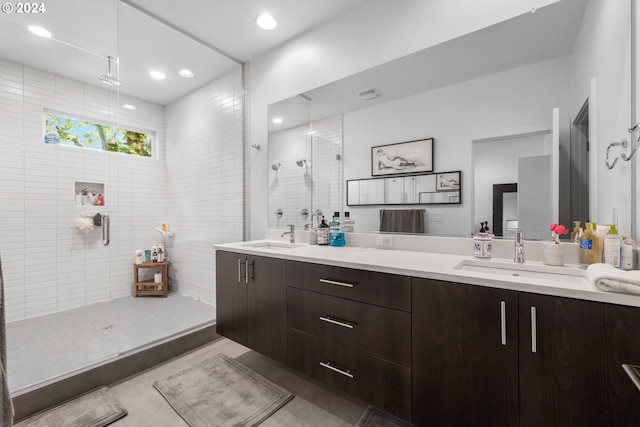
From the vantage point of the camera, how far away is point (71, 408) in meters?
1.59

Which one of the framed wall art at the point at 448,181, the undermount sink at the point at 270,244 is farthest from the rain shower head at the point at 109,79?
the framed wall art at the point at 448,181

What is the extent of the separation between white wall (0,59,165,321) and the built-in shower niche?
4 centimetres

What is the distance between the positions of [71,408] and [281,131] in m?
2.40

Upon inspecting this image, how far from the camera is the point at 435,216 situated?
1.76m

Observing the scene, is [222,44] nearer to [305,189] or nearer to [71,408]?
[305,189]

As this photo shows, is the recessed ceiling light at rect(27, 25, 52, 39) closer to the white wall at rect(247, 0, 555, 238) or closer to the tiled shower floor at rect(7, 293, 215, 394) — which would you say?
the white wall at rect(247, 0, 555, 238)

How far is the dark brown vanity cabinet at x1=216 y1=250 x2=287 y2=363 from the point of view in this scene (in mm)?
1748

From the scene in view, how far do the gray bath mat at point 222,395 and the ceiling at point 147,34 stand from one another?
8.93ft

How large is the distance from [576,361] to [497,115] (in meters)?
1.24

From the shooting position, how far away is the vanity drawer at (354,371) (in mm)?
1266

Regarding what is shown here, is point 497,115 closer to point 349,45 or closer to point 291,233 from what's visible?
point 349,45

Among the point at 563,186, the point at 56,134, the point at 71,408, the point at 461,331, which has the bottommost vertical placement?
the point at 71,408

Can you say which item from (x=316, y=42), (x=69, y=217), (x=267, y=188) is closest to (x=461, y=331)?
(x=267, y=188)

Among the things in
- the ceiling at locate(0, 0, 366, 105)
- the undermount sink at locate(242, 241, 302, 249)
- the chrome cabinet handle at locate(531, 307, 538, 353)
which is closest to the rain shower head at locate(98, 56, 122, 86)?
the ceiling at locate(0, 0, 366, 105)
